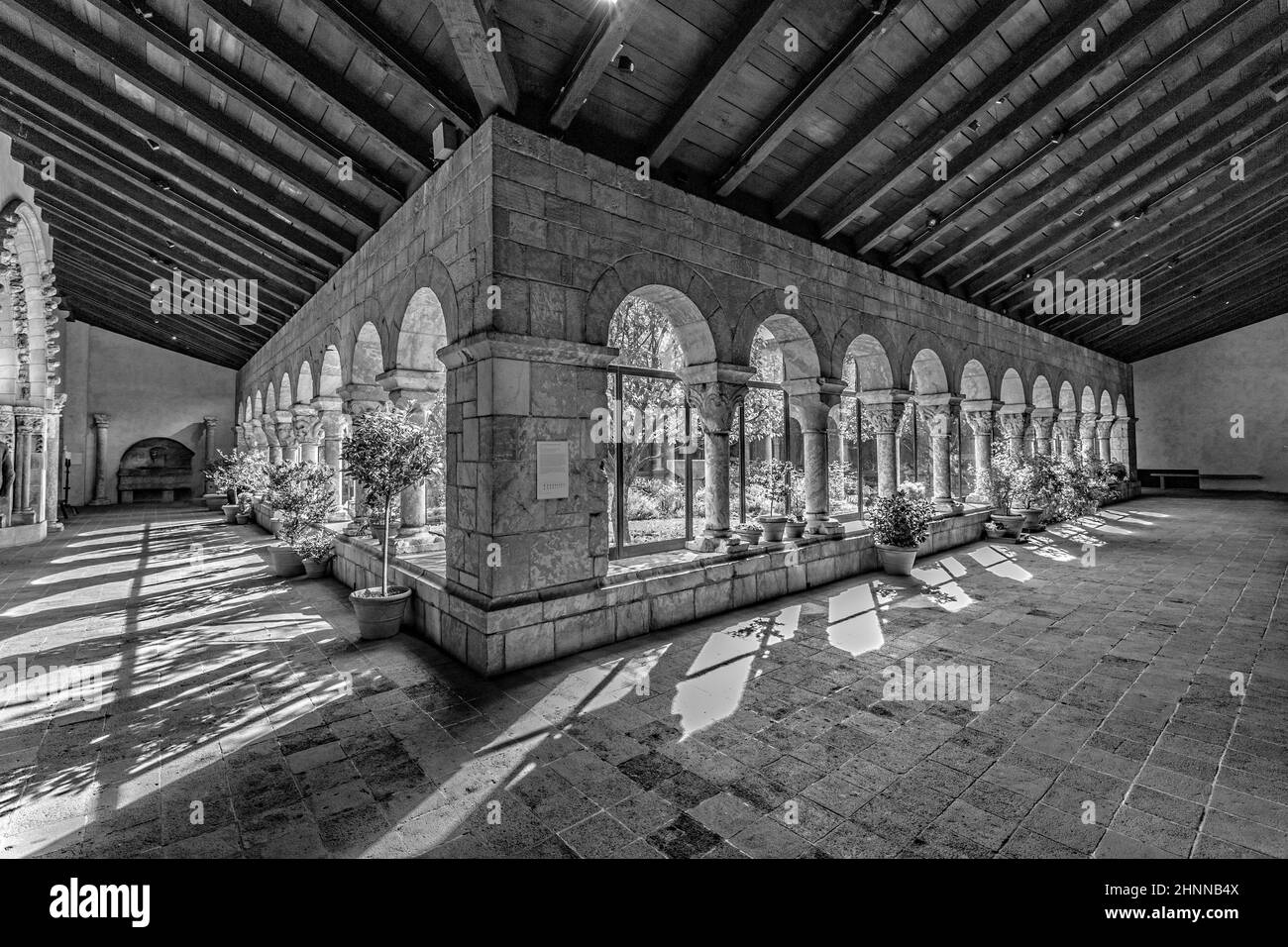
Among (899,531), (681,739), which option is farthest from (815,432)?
(681,739)

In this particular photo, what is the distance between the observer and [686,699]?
2.97m

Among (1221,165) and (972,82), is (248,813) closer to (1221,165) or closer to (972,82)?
(972,82)

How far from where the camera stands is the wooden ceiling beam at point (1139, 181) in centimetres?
507

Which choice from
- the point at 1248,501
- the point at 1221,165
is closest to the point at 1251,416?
the point at 1248,501

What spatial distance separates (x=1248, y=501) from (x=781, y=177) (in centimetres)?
1430

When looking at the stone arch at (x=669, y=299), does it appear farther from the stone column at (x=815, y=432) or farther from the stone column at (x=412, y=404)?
the stone column at (x=412, y=404)

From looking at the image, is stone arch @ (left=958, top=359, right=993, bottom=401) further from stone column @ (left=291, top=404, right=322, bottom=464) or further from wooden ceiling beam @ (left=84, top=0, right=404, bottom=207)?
stone column @ (left=291, top=404, right=322, bottom=464)

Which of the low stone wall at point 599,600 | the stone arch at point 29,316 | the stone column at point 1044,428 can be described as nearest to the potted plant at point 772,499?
the low stone wall at point 599,600

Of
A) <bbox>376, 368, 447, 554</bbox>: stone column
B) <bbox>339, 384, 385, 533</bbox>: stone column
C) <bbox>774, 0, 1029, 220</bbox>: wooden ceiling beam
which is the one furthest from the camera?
<bbox>339, 384, 385, 533</bbox>: stone column

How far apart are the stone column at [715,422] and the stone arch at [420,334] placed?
6.98 feet

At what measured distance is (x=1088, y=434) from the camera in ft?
42.0

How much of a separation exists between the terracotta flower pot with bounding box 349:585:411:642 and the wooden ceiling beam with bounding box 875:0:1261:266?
5.70 m

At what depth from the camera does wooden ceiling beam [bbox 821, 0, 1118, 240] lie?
3.70 meters

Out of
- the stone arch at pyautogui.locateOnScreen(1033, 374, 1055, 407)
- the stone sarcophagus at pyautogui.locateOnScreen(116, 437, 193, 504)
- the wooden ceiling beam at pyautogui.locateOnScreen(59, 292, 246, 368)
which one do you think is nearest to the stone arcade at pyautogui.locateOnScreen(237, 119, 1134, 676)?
the stone arch at pyautogui.locateOnScreen(1033, 374, 1055, 407)
